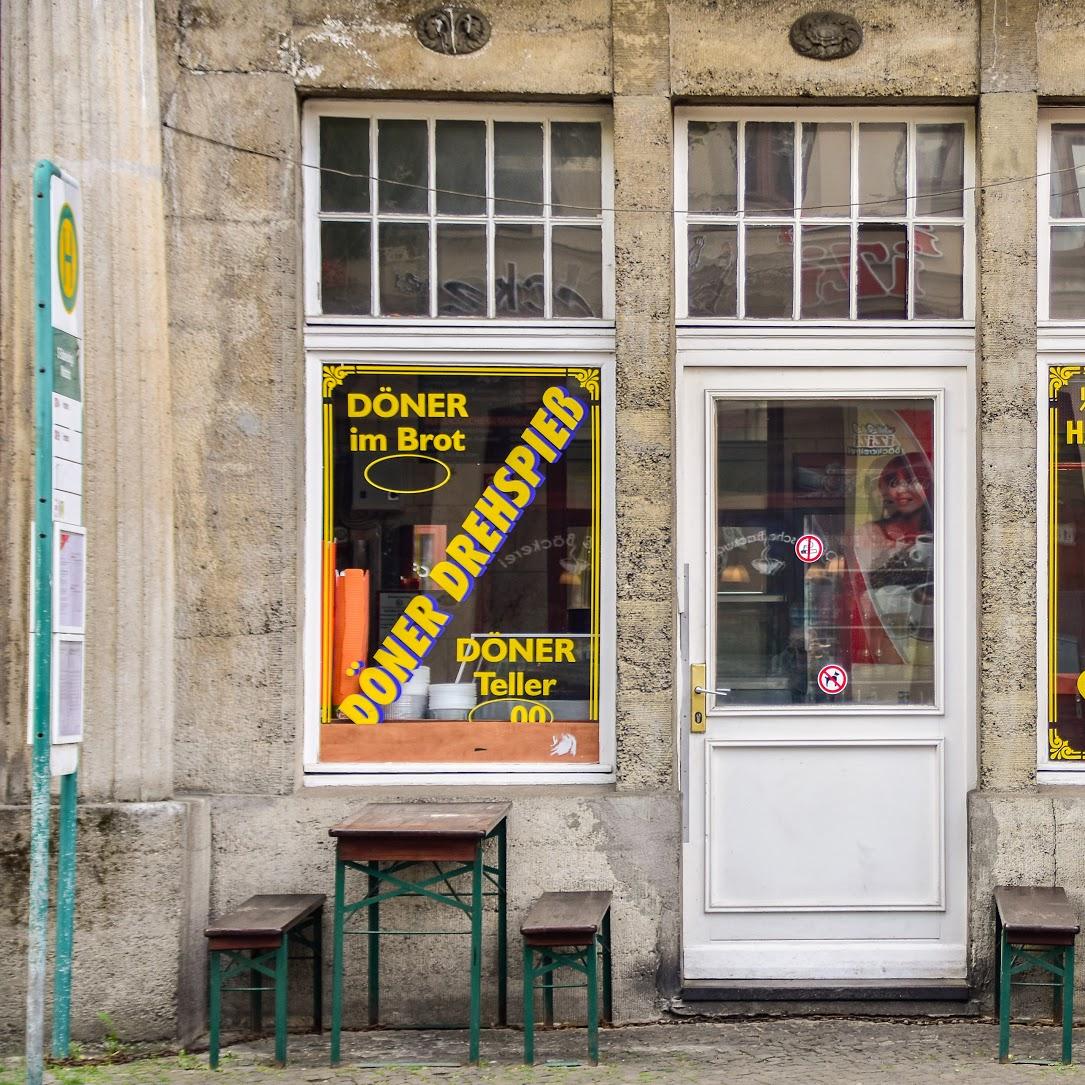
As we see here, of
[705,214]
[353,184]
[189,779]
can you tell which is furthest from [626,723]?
[353,184]

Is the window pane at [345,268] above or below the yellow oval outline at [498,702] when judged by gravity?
above

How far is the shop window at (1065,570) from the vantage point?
626 centimetres

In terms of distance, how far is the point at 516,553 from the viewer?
638 centimetres

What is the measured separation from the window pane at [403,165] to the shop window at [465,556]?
74 cm

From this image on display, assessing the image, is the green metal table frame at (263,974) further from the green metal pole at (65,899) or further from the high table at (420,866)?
the green metal pole at (65,899)

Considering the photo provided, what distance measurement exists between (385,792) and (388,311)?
2117 millimetres

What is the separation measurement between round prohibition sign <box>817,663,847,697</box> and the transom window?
1849 millimetres

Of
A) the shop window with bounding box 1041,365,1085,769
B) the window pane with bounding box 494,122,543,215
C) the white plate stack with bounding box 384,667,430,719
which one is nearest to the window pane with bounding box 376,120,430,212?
the window pane with bounding box 494,122,543,215

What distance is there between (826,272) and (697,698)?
1.97 meters

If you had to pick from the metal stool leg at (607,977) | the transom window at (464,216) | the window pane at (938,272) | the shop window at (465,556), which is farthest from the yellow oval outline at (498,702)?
the window pane at (938,272)

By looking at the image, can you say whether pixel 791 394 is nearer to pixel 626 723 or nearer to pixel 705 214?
pixel 705 214

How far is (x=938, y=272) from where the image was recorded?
20.8 ft

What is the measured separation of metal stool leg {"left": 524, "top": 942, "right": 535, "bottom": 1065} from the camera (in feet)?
17.7

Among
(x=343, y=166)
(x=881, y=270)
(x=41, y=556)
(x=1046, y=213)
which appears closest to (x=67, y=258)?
(x=41, y=556)
